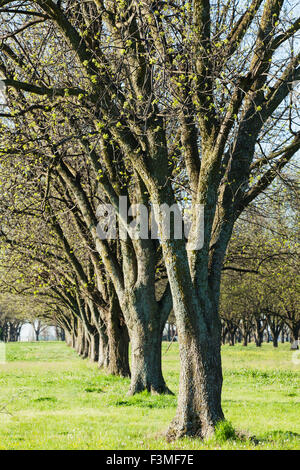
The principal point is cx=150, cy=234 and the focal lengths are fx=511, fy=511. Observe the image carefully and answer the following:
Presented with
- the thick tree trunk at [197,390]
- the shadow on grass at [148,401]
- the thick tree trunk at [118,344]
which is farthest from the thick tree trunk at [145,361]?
the thick tree trunk at [197,390]

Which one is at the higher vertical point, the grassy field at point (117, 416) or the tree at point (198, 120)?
the tree at point (198, 120)

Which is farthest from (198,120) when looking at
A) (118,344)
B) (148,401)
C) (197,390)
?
(118,344)

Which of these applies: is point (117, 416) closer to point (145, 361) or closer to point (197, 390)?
point (145, 361)

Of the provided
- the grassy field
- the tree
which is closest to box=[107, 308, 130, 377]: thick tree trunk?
the grassy field

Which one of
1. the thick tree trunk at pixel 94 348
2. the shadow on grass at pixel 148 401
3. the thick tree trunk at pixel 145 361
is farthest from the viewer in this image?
the thick tree trunk at pixel 94 348

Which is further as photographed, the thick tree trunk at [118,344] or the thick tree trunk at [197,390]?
the thick tree trunk at [118,344]

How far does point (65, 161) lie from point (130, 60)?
19.8 feet

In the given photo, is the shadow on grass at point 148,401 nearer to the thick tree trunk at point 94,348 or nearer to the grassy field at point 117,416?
the grassy field at point 117,416

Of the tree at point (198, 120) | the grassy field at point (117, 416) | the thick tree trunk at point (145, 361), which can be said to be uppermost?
the tree at point (198, 120)

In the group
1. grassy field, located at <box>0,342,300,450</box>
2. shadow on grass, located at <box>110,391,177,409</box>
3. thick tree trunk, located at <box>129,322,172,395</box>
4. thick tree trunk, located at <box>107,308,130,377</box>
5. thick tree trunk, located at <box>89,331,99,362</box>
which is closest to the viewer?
grassy field, located at <box>0,342,300,450</box>

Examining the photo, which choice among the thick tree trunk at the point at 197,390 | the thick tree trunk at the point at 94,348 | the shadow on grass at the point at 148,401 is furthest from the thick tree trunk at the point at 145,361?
the thick tree trunk at the point at 94,348

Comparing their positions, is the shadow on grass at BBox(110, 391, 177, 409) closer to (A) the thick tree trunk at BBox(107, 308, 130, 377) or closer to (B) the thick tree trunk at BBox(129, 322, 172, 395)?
(B) the thick tree trunk at BBox(129, 322, 172, 395)

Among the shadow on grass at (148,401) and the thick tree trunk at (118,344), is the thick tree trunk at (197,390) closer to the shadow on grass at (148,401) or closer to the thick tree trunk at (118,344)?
the shadow on grass at (148,401)

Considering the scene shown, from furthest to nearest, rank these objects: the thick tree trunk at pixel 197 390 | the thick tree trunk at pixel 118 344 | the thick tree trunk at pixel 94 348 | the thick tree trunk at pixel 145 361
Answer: the thick tree trunk at pixel 94 348, the thick tree trunk at pixel 118 344, the thick tree trunk at pixel 145 361, the thick tree trunk at pixel 197 390
